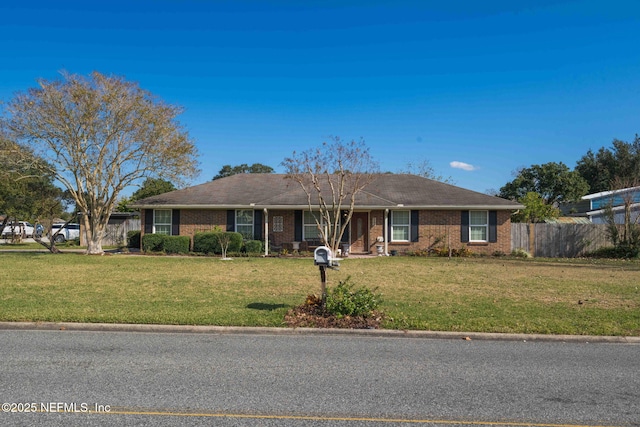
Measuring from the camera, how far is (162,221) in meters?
25.4

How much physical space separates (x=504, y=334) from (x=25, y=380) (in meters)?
6.47

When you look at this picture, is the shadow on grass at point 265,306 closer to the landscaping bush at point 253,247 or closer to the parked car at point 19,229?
the landscaping bush at point 253,247

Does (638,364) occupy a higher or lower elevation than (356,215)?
lower

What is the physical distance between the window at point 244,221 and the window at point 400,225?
7162 mm

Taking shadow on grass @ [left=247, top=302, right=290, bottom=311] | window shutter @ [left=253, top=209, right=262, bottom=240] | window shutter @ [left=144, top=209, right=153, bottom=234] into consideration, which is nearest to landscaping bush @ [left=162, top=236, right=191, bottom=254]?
window shutter @ [left=144, top=209, right=153, bottom=234]

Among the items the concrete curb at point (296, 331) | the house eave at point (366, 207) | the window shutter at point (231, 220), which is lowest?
the concrete curb at point (296, 331)

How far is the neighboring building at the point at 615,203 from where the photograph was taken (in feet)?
90.0

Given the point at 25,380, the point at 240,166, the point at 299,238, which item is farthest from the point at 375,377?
the point at 240,166

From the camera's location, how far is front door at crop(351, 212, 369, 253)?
25031 mm

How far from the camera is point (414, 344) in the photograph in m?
7.29

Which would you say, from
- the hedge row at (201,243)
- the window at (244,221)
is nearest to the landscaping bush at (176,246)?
the hedge row at (201,243)

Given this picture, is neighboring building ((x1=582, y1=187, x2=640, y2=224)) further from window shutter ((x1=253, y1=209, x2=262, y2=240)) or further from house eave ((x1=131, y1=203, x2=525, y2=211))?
window shutter ((x1=253, y1=209, x2=262, y2=240))

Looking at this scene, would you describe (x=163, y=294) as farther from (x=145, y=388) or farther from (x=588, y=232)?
(x=588, y=232)

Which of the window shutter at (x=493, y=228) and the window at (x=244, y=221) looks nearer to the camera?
the window shutter at (x=493, y=228)
